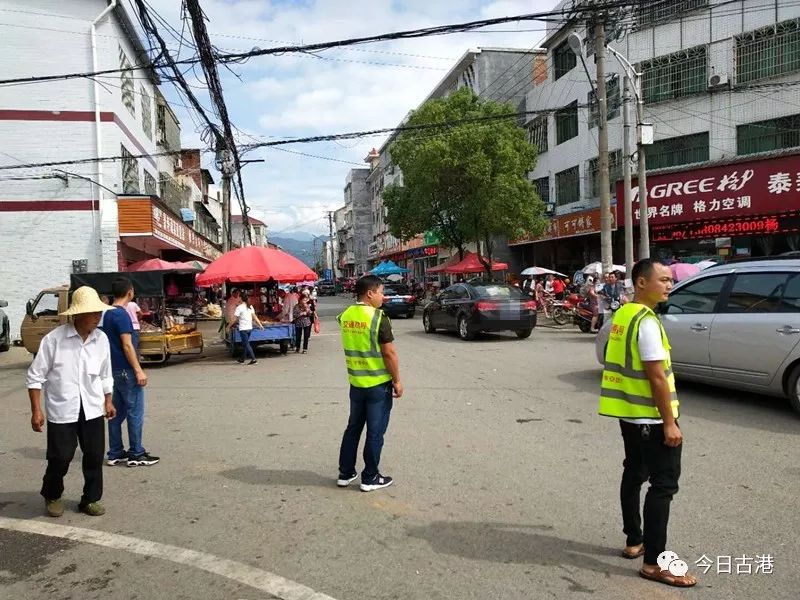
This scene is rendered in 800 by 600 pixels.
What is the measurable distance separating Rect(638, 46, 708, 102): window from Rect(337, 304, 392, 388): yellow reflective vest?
62.5 feet

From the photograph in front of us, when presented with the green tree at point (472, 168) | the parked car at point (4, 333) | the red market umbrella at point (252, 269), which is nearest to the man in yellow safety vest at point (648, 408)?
the red market umbrella at point (252, 269)

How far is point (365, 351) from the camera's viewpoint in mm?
4602

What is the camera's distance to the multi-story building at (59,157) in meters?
18.8

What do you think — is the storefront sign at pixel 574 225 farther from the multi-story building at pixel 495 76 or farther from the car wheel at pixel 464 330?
the car wheel at pixel 464 330

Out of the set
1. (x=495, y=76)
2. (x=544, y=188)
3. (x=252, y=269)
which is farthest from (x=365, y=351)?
(x=495, y=76)

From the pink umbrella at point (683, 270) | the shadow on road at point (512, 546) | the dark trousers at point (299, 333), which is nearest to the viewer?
the shadow on road at point (512, 546)

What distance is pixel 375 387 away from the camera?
4.61 meters

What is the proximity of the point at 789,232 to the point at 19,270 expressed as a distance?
2247cm

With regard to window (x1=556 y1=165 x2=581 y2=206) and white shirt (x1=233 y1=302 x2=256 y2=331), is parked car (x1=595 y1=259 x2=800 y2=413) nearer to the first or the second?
white shirt (x1=233 y1=302 x2=256 y2=331)

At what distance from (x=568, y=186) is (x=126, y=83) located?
1741 centimetres

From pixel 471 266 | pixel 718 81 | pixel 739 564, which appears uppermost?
pixel 718 81

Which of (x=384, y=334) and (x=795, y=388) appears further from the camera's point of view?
(x=795, y=388)

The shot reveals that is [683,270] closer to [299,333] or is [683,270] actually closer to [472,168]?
[299,333]

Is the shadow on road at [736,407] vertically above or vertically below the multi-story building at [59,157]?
below
